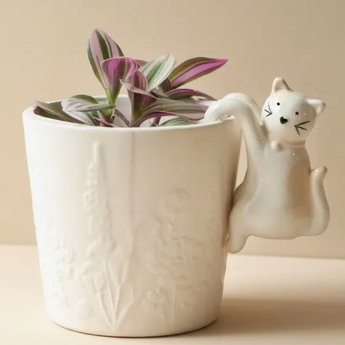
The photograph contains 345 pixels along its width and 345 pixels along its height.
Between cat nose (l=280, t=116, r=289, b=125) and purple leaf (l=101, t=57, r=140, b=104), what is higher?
purple leaf (l=101, t=57, r=140, b=104)

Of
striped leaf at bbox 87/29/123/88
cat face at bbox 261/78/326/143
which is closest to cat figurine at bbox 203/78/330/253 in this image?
cat face at bbox 261/78/326/143

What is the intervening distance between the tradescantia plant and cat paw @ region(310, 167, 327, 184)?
105 mm

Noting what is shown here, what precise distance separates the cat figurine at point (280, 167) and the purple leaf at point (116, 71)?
7 cm

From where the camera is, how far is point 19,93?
103 centimetres

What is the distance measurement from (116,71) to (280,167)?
0.16 meters

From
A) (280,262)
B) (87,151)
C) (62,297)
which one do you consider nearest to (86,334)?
(62,297)

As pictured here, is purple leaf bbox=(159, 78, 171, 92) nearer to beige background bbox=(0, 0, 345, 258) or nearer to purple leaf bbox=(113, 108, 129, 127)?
purple leaf bbox=(113, 108, 129, 127)

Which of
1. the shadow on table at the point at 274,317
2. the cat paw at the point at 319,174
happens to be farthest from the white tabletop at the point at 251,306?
the cat paw at the point at 319,174

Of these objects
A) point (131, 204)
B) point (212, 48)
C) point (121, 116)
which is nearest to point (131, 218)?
point (131, 204)

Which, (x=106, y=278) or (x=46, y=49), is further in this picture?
(x=46, y=49)

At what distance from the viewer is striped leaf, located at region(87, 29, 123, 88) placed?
2.53 ft

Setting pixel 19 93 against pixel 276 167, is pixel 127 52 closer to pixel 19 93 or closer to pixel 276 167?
pixel 19 93

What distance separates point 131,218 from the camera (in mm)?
715

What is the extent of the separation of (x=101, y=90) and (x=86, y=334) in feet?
1.13
